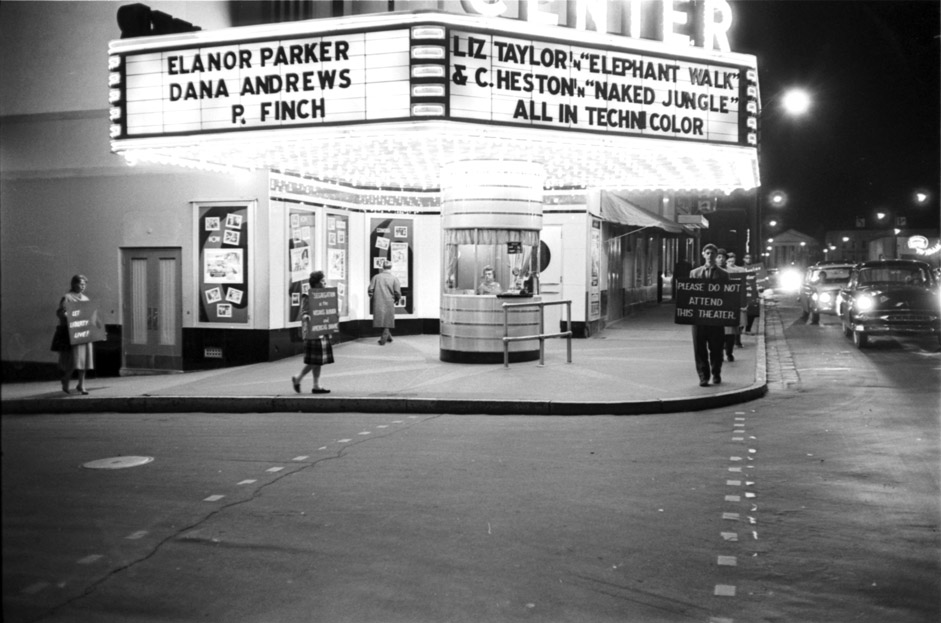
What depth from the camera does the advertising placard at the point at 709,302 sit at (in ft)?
45.3

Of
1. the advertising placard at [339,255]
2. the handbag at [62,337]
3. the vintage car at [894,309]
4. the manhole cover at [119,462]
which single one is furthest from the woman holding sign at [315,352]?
the vintage car at [894,309]

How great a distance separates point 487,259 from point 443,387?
387cm

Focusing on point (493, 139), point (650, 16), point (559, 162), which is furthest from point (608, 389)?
point (650, 16)

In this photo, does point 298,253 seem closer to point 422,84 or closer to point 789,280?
point 422,84

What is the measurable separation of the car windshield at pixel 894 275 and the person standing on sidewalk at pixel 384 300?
1123 cm

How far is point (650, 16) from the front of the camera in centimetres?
1675

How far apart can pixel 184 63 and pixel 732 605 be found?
41.3 feet

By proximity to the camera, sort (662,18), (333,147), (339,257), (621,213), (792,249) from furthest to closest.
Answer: (792,249) < (621,213) < (339,257) < (662,18) < (333,147)

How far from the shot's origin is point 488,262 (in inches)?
666

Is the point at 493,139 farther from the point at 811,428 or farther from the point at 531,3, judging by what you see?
the point at 811,428

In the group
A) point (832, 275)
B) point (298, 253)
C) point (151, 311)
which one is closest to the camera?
point (151, 311)

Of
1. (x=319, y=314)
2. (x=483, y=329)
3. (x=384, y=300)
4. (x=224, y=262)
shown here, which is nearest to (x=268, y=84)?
(x=319, y=314)

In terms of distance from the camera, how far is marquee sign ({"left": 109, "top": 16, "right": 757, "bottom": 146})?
44.8 ft

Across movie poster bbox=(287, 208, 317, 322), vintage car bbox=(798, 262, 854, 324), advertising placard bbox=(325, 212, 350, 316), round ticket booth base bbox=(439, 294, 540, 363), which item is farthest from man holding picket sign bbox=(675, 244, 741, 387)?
vintage car bbox=(798, 262, 854, 324)
